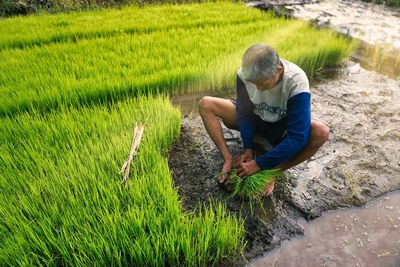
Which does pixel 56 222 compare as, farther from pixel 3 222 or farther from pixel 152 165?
pixel 152 165

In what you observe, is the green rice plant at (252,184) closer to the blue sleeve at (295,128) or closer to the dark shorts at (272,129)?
the blue sleeve at (295,128)

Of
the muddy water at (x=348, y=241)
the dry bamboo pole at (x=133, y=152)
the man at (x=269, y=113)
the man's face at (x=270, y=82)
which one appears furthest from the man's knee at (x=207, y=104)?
the muddy water at (x=348, y=241)

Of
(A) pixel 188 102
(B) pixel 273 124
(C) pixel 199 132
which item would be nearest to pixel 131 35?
(A) pixel 188 102

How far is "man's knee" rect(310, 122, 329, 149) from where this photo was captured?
73.5 inches

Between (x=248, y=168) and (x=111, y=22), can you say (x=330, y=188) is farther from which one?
(x=111, y=22)

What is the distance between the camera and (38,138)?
223 centimetres

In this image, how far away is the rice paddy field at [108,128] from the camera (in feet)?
4.94

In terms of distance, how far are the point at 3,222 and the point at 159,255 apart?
0.80 meters

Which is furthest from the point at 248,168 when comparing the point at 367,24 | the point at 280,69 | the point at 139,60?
the point at 367,24

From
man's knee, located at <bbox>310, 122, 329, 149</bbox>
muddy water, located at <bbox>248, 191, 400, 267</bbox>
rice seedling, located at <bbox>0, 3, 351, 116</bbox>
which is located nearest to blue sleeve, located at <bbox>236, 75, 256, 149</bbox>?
man's knee, located at <bbox>310, 122, 329, 149</bbox>

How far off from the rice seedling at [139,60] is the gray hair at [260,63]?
5.08ft

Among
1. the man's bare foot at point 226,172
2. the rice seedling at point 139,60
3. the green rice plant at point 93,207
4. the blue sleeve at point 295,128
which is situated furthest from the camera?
the rice seedling at point 139,60

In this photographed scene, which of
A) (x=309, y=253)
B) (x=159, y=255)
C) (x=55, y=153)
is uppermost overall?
(x=55, y=153)

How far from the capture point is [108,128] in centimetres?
237
